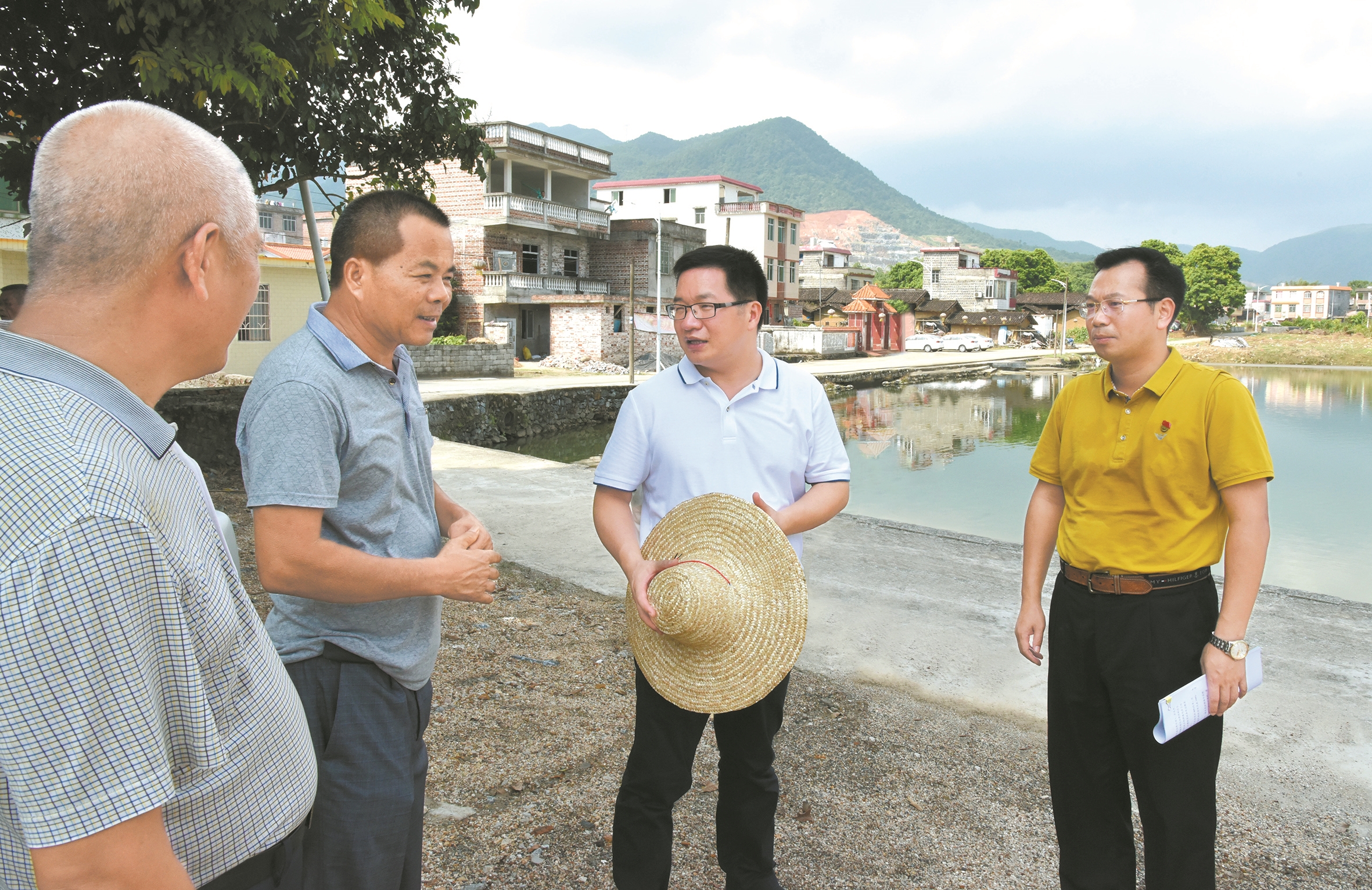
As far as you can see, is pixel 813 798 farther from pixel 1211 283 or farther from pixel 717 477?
pixel 1211 283

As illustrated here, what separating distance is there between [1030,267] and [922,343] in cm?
3202

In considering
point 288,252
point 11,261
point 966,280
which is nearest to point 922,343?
point 966,280

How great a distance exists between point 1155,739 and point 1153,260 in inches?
49.9

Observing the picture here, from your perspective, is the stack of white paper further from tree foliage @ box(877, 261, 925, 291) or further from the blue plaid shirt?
tree foliage @ box(877, 261, 925, 291)

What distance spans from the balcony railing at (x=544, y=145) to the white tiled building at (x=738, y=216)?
8.96 meters

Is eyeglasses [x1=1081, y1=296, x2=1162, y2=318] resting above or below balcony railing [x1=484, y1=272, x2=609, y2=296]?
below

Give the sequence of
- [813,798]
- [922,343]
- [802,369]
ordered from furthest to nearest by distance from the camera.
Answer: [922,343]
[813,798]
[802,369]

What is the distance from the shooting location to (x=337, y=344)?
69.3 inches

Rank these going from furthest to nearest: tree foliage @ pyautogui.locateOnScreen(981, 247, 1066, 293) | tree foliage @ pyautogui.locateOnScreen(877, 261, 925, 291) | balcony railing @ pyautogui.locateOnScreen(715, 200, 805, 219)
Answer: tree foliage @ pyautogui.locateOnScreen(877, 261, 925, 291) < tree foliage @ pyautogui.locateOnScreen(981, 247, 1066, 293) < balcony railing @ pyautogui.locateOnScreen(715, 200, 805, 219)

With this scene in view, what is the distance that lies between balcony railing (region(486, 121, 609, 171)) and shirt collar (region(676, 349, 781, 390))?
26275 millimetres

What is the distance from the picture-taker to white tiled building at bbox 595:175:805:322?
4216cm

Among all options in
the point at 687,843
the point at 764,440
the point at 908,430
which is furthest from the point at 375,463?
the point at 908,430

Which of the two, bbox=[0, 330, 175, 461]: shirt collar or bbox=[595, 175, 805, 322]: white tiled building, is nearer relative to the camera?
bbox=[0, 330, 175, 461]: shirt collar

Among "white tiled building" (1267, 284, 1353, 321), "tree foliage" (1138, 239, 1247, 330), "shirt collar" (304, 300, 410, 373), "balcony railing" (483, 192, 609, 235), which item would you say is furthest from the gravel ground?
"white tiled building" (1267, 284, 1353, 321)
